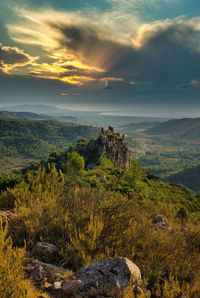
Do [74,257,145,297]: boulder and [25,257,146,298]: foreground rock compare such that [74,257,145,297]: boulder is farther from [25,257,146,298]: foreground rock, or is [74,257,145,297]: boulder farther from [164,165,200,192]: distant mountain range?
[164,165,200,192]: distant mountain range

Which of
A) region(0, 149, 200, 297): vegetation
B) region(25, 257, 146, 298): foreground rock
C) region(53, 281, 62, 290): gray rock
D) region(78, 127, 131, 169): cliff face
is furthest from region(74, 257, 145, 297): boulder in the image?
region(78, 127, 131, 169): cliff face

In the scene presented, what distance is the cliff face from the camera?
5734cm

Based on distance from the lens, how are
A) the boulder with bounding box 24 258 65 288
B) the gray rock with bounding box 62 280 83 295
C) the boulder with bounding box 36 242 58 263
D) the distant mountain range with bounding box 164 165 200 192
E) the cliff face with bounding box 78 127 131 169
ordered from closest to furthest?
the gray rock with bounding box 62 280 83 295 → the boulder with bounding box 24 258 65 288 → the boulder with bounding box 36 242 58 263 → the cliff face with bounding box 78 127 131 169 → the distant mountain range with bounding box 164 165 200 192

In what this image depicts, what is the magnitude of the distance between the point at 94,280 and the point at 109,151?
178 feet

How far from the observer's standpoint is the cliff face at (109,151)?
57.3m

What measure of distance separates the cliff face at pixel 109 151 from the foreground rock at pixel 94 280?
50389 millimetres

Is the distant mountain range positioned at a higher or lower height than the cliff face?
lower

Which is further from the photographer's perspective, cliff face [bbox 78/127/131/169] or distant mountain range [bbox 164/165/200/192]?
distant mountain range [bbox 164/165/200/192]

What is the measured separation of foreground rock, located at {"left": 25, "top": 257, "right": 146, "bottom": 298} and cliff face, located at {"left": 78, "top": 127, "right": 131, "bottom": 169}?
50.4 meters

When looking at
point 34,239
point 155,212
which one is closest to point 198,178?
point 155,212

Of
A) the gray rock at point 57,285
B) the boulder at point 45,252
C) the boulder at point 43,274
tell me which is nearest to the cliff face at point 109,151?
the boulder at point 45,252

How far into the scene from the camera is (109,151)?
58656 mm


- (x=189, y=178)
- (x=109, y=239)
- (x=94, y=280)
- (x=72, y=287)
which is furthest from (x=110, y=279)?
(x=189, y=178)

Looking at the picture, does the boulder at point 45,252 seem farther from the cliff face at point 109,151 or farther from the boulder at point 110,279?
the cliff face at point 109,151
